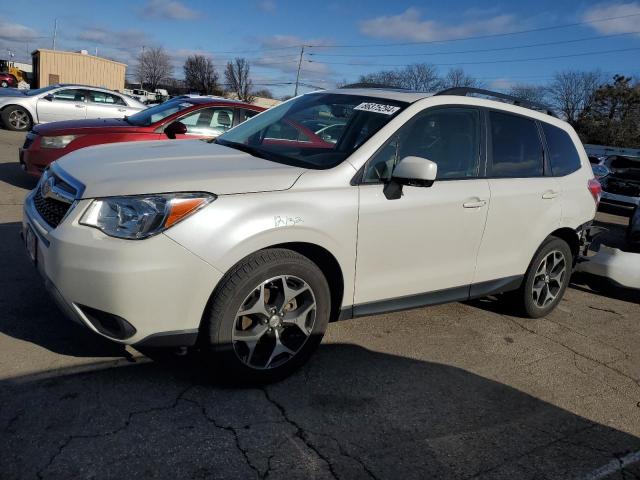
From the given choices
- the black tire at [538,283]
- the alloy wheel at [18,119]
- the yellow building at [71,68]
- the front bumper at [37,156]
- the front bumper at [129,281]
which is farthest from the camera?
the yellow building at [71,68]

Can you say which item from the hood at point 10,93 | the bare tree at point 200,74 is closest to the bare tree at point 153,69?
the bare tree at point 200,74

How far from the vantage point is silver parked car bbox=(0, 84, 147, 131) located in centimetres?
1427

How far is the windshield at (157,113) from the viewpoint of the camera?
793cm

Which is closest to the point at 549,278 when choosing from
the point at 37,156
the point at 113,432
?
the point at 113,432

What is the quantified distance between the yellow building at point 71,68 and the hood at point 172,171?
1676 inches

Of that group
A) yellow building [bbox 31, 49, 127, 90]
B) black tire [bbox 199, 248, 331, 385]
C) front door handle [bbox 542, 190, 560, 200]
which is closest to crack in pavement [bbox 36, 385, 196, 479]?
black tire [bbox 199, 248, 331, 385]

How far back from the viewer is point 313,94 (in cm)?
454

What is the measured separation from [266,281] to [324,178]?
708 mm

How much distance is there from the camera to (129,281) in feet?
8.61

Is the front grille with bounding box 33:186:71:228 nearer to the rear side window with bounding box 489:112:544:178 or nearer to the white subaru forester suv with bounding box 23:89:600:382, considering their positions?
the white subaru forester suv with bounding box 23:89:600:382

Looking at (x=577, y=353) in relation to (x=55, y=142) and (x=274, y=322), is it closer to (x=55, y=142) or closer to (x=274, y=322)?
(x=274, y=322)

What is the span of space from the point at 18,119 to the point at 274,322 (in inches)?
563

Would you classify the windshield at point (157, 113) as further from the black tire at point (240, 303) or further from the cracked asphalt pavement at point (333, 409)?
the black tire at point (240, 303)

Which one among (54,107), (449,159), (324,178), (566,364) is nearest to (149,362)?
(324,178)
